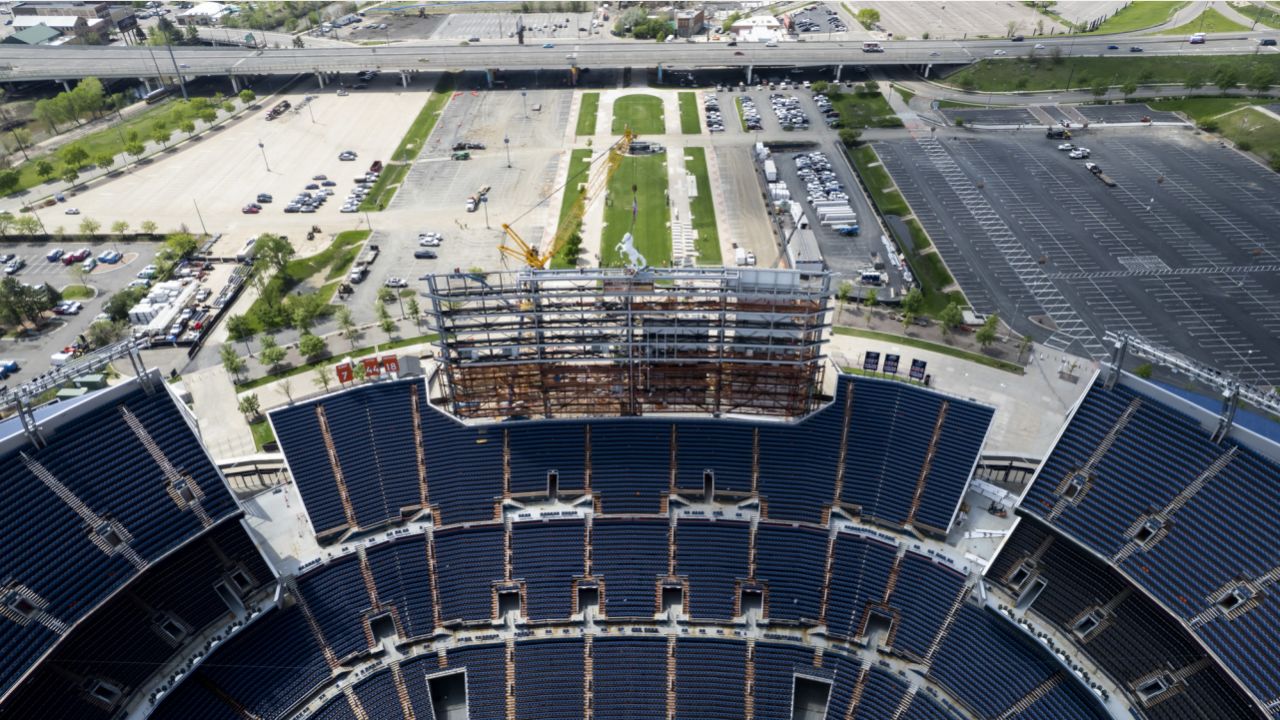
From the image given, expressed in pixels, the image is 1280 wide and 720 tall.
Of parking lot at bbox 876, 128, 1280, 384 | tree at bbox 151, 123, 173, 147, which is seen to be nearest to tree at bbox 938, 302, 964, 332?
parking lot at bbox 876, 128, 1280, 384

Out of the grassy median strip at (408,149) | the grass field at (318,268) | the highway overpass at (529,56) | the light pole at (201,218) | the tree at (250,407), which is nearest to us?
the tree at (250,407)

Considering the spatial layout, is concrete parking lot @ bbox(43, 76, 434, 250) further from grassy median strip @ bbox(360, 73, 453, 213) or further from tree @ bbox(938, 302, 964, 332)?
tree @ bbox(938, 302, 964, 332)

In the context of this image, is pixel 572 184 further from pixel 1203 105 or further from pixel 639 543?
pixel 1203 105

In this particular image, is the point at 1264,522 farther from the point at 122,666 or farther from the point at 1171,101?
the point at 1171,101

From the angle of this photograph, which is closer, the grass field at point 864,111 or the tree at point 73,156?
the tree at point 73,156

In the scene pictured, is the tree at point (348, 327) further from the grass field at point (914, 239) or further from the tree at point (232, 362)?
the grass field at point (914, 239)

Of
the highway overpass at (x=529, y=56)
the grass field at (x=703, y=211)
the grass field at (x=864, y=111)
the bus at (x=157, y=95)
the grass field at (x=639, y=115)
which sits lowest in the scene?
the grass field at (x=703, y=211)

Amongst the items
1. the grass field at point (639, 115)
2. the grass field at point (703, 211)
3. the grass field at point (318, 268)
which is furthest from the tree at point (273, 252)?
the grass field at point (639, 115)
